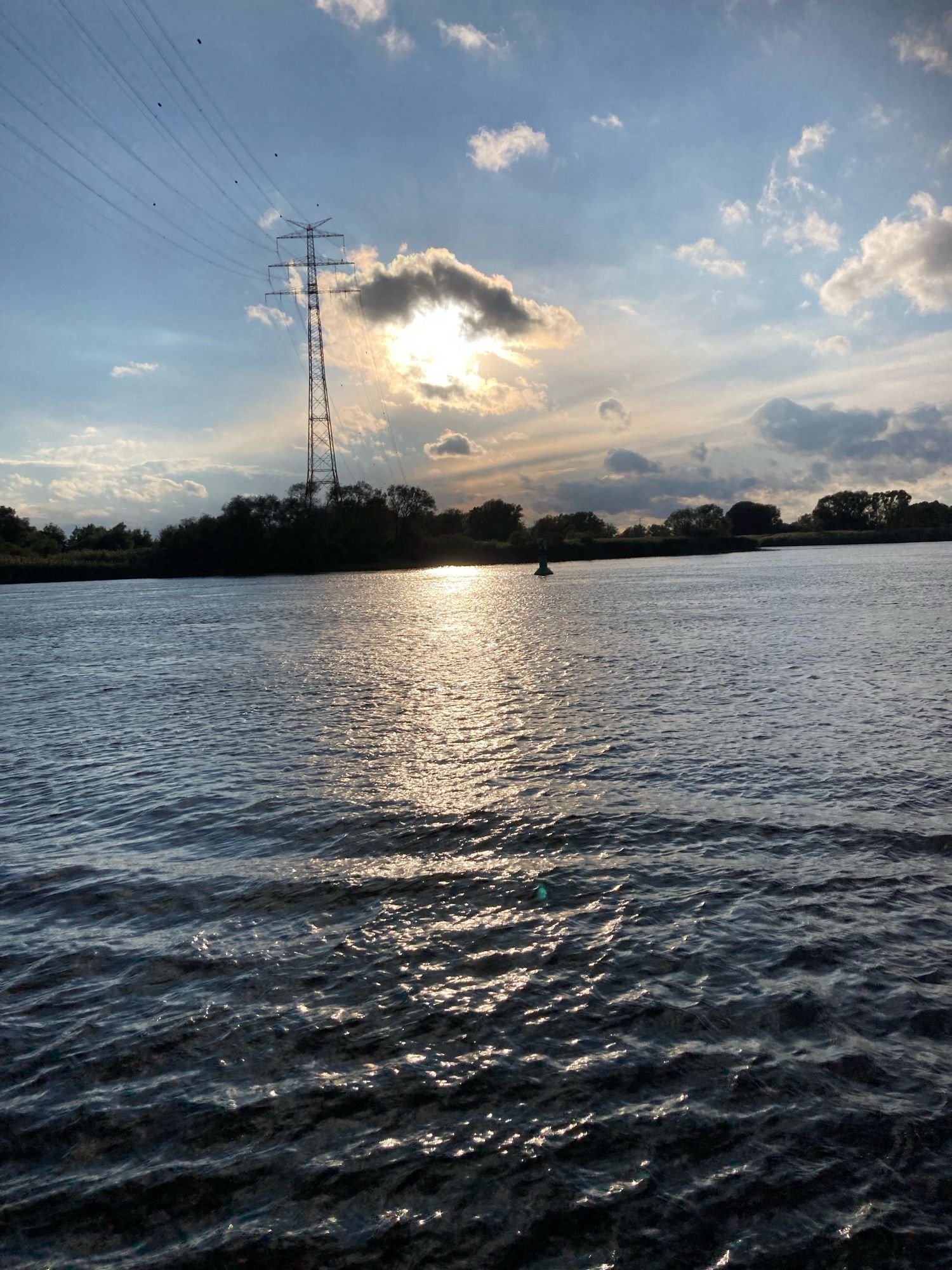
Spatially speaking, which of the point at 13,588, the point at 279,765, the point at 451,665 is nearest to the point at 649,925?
the point at 279,765

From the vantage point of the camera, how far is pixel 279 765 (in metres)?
12.9

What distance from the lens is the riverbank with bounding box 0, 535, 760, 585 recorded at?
148750 mm

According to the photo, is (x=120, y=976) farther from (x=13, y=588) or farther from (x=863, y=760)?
(x=13, y=588)

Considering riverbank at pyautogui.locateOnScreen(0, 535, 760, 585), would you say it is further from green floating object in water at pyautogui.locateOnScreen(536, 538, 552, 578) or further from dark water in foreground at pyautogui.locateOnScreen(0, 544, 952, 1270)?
dark water in foreground at pyautogui.locateOnScreen(0, 544, 952, 1270)

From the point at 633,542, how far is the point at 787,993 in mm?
184048

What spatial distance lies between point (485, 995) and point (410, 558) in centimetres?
16124

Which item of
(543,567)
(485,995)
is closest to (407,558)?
(543,567)

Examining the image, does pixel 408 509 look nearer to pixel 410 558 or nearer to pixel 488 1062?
pixel 410 558

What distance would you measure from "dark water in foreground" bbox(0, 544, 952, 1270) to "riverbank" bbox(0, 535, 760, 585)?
5590 inches

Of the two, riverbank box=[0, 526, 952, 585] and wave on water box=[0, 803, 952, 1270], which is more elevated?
riverbank box=[0, 526, 952, 585]

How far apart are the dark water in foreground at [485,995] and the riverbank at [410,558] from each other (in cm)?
14199

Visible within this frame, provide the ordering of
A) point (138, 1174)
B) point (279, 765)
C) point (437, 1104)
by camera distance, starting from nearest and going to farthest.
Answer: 1. point (138, 1174)
2. point (437, 1104)
3. point (279, 765)

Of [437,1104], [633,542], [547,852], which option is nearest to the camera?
[437,1104]

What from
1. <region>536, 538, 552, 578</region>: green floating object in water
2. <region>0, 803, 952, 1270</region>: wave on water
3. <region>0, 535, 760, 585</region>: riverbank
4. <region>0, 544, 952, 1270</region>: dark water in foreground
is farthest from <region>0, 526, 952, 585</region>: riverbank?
<region>0, 803, 952, 1270</region>: wave on water
